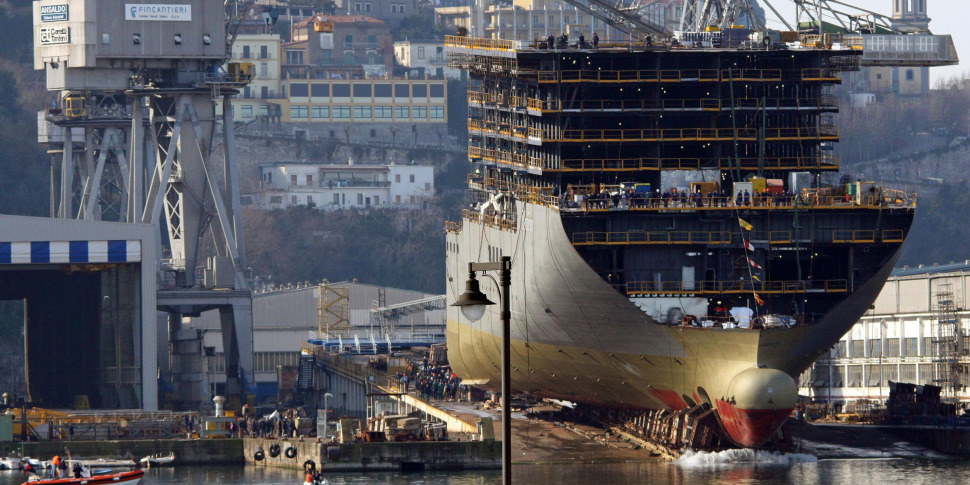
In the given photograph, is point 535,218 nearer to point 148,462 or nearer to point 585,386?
point 585,386

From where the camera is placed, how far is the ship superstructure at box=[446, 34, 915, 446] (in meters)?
73.4

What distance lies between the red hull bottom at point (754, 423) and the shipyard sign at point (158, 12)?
1735 inches

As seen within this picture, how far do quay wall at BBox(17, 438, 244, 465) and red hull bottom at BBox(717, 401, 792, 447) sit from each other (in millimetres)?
20616

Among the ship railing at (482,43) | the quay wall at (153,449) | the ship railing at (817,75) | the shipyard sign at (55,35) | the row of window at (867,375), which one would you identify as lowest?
the quay wall at (153,449)

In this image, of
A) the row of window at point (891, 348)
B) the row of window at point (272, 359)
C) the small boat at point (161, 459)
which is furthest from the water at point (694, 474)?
the row of window at point (272, 359)

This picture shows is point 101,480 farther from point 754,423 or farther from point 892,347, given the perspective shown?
point 892,347

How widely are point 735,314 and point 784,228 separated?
13.9 feet

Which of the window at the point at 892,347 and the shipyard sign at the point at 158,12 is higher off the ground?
the shipyard sign at the point at 158,12

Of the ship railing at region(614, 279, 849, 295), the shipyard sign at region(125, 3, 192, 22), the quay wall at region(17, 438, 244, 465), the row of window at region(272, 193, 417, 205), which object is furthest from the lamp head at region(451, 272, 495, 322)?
the row of window at region(272, 193, 417, 205)

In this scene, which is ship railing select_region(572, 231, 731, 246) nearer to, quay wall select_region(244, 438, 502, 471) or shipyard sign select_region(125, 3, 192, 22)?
quay wall select_region(244, 438, 502, 471)

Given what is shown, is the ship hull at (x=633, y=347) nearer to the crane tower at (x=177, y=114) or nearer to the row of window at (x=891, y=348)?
the row of window at (x=891, y=348)

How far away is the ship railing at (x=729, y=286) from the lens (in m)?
73.9

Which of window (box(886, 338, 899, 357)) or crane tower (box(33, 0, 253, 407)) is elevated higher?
crane tower (box(33, 0, 253, 407))

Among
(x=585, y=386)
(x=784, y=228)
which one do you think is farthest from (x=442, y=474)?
(x=784, y=228)
